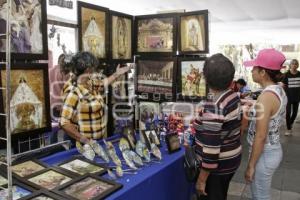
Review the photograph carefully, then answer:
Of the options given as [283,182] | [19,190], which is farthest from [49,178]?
[283,182]

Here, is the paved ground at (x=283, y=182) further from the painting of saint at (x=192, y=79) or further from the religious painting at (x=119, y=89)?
the religious painting at (x=119, y=89)

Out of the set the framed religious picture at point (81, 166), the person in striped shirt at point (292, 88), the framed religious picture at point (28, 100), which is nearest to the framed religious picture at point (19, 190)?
the framed religious picture at point (81, 166)

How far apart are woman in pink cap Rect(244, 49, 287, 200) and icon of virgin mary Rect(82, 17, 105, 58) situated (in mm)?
1194

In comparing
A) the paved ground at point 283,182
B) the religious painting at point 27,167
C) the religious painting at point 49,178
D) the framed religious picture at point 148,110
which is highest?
the framed religious picture at point 148,110

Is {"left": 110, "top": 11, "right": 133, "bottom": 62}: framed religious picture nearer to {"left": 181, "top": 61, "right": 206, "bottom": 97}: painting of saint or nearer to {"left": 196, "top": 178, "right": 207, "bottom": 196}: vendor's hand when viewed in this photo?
{"left": 181, "top": 61, "right": 206, "bottom": 97}: painting of saint

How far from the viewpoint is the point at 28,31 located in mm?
1705

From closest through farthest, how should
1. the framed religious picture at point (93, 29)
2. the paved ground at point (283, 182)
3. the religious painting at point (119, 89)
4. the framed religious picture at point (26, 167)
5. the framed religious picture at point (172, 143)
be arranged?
the framed religious picture at point (26, 167)
the framed religious picture at point (172, 143)
the framed religious picture at point (93, 29)
the religious painting at point (119, 89)
the paved ground at point (283, 182)

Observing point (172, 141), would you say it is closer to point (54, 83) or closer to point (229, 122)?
point (229, 122)

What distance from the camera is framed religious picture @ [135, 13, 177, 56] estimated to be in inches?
106

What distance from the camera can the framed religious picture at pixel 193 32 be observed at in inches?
101

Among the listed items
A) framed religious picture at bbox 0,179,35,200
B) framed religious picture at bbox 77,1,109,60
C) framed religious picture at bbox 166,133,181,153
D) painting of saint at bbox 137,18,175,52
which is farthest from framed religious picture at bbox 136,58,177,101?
framed religious picture at bbox 0,179,35,200

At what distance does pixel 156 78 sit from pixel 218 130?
143cm

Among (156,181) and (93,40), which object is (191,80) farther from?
(156,181)

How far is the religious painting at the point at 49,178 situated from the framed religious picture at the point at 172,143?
0.67 m
